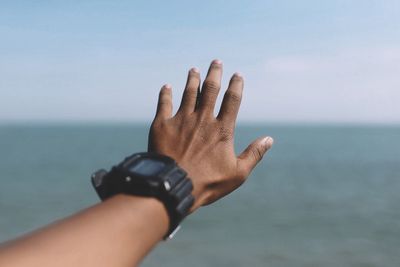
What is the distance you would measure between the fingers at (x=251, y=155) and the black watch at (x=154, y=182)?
13.1 inches

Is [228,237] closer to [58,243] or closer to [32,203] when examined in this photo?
[32,203]

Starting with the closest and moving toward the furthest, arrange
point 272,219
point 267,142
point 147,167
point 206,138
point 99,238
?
point 99,238 < point 147,167 < point 206,138 < point 267,142 < point 272,219

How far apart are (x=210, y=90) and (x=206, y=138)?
167 millimetres

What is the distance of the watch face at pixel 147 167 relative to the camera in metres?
1.50

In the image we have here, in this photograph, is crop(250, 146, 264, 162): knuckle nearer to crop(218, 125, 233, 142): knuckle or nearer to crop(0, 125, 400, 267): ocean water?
crop(218, 125, 233, 142): knuckle

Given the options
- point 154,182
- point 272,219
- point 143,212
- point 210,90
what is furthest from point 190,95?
point 272,219

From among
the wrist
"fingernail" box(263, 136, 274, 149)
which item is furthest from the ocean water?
the wrist

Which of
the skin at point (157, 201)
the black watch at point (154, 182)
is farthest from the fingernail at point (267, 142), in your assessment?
the black watch at point (154, 182)

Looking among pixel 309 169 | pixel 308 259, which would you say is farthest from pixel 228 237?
pixel 309 169

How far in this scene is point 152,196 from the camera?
1.42 meters

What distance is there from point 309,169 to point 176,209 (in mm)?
49044

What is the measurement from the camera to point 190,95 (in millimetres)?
1899

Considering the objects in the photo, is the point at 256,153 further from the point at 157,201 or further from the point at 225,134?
the point at 157,201

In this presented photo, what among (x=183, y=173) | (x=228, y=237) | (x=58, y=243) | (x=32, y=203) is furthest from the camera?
(x=32, y=203)
